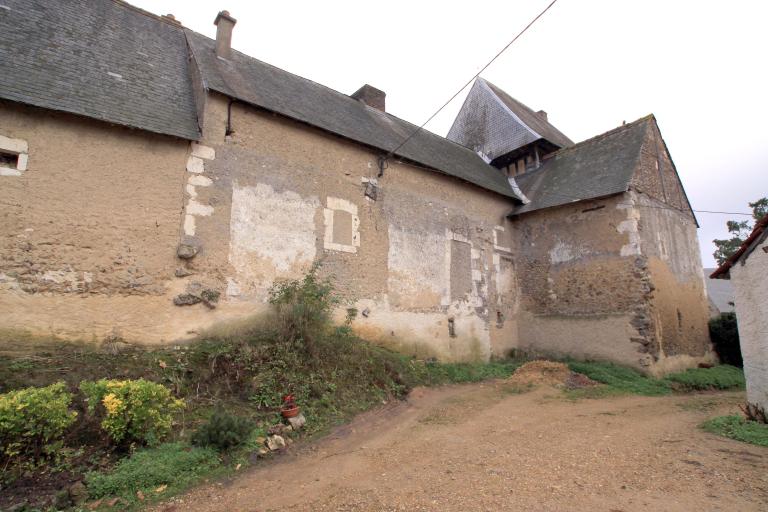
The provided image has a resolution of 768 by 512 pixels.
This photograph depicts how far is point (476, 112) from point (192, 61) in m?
11.8

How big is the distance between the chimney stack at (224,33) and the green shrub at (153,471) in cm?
882

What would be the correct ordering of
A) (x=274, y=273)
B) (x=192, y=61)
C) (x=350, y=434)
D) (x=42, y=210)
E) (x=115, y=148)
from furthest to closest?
(x=192, y=61) < (x=274, y=273) < (x=115, y=148) < (x=42, y=210) < (x=350, y=434)

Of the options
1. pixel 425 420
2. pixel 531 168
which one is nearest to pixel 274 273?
pixel 425 420

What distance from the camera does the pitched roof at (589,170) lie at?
1116 centimetres

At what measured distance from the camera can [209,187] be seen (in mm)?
7645

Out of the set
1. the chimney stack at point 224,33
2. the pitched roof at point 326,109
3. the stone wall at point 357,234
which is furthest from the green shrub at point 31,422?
the chimney stack at point 224,33

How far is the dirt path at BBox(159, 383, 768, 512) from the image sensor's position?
3.50 m

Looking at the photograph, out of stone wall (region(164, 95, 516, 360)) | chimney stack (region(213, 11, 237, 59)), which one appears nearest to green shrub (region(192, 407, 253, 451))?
stone wall (region(164, 95, 516, 360))

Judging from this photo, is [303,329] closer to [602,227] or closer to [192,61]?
[192,61]

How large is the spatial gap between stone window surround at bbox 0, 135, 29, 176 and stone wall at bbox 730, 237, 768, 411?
10.1m

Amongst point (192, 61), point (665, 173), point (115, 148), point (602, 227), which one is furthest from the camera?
point (665, 173)

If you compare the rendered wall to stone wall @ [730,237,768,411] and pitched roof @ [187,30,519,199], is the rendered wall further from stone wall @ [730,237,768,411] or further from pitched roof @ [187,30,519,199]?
stone wall @ [730,237,768,411]

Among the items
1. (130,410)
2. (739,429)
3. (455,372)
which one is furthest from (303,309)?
(739,429)

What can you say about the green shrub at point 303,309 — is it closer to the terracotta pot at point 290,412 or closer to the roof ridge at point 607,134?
the terracotta pot at point 290,412
